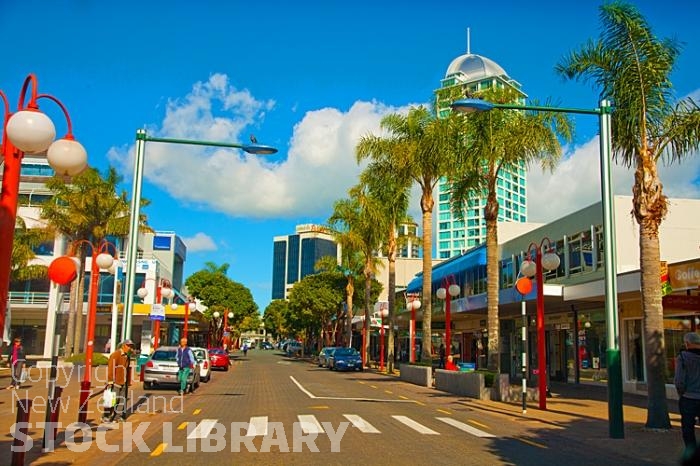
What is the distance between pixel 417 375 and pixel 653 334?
671 inches

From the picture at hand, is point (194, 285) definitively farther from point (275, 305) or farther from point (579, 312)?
point (275, 305)

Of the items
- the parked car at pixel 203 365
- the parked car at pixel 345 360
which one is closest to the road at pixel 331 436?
the parked car at pixel 203 365

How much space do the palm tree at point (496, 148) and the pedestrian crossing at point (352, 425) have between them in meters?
7.90

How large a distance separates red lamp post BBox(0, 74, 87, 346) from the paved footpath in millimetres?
3040

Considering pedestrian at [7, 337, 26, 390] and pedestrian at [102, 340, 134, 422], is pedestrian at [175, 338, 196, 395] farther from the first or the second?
pedestrian at [102, 340, 134, 422]

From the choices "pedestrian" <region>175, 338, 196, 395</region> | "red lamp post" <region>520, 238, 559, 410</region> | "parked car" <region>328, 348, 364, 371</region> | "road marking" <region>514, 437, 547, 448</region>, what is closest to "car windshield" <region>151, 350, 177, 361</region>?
"pedestrian" <region>175, 338, 196, 395</region>

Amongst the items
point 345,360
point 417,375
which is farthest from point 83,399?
point 345,360

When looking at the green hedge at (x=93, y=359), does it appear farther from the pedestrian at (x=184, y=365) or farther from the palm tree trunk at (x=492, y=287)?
the palm tree trunk at (x=492, y=287)

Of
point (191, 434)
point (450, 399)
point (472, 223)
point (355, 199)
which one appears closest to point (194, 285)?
point (355, 199)

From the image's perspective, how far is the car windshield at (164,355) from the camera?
947 inches

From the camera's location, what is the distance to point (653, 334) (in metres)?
14.4

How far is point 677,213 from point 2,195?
1051 inches

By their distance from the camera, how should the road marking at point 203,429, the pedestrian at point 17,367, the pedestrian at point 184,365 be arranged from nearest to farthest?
the road marking at point 203,429, the pedestrian at point 184,365, the pedestrian at point 17,367

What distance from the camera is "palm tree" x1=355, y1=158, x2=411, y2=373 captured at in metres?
35.2
